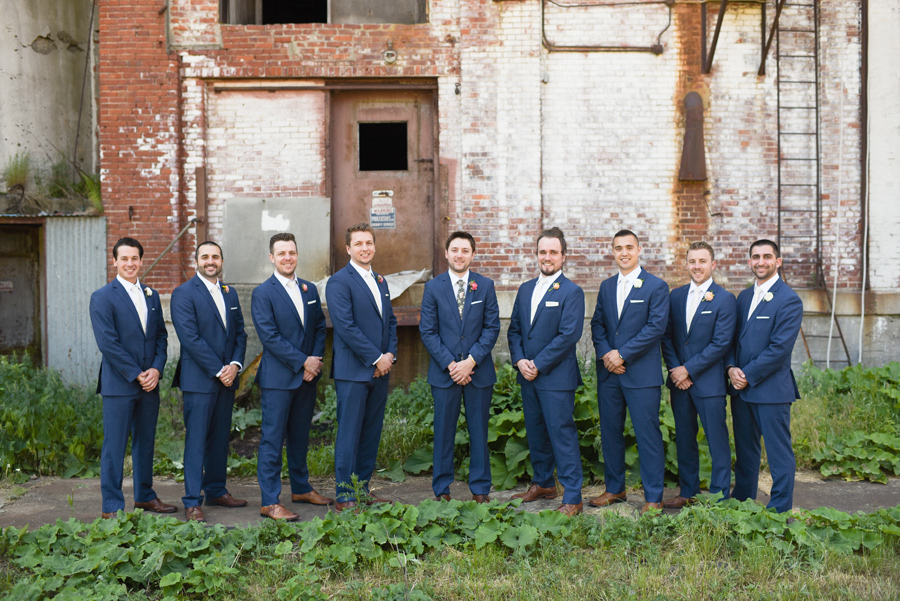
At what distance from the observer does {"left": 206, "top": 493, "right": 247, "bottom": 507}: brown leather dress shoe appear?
5.62 meters

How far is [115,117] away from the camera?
29.1 ft

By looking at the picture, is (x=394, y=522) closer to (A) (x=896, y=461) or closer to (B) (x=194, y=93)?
(A) (x=896, y=461)

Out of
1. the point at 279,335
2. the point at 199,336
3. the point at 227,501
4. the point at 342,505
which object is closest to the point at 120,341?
the point at 199,336

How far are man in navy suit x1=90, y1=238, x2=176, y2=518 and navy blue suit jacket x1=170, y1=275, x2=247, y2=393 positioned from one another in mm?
230

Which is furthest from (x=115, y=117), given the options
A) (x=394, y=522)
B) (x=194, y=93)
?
(x=394, y=522)

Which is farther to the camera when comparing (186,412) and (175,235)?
(175,235)

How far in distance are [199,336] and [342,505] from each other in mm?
1719

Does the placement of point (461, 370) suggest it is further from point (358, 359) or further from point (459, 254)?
point (459, 254)

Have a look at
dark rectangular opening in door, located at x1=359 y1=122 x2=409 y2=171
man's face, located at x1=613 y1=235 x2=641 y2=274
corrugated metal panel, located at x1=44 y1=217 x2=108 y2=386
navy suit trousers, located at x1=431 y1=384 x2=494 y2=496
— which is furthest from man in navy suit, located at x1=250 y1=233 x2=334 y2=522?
corrugated metal panel, located at x1=44 y1=217 x2=108 y2=386

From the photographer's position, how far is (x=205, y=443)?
5492mm

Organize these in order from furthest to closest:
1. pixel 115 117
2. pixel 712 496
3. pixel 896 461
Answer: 1. pixel 115 117
2. pixel 896 461
3. pixel 712 496

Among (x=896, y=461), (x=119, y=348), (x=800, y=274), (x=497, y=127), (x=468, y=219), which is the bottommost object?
(x=896, y=461)

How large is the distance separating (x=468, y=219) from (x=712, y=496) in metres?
4.94

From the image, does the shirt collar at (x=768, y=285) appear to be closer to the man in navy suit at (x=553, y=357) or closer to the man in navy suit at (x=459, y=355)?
the man in navy suit at (x=553, y=357)
